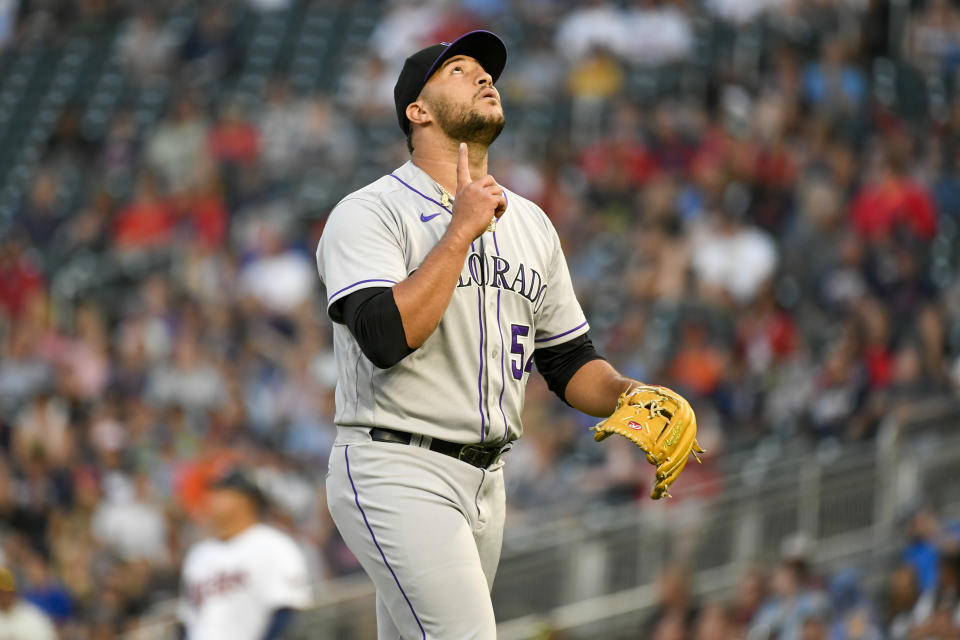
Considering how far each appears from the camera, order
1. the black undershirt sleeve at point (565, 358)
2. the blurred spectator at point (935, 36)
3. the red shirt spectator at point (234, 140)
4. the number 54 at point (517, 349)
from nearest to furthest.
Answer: the number 54 at point (517, 349), the black undershirt sleeve at point (565, 358), the blurred spectator at point (935, 36), the red shirt spectator at point (234, 140)

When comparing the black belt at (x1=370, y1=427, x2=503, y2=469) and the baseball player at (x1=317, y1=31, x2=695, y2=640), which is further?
the black belt at (x1=370, y1=427, x2=503, y2=469)

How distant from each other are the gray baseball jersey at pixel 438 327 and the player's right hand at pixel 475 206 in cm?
20

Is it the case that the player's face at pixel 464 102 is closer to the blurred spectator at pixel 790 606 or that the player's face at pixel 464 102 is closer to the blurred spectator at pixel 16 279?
the blurred spectator at pixel 790 606

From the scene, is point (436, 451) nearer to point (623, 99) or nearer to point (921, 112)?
point (921, 112)

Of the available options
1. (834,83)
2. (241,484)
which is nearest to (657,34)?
(834,83)

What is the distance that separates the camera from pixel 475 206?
11.3 ft

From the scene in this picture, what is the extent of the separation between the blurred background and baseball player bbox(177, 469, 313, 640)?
1.15 meters

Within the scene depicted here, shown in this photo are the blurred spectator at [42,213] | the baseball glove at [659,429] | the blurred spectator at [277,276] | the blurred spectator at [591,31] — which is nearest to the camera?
the baseball glove at [659,429]

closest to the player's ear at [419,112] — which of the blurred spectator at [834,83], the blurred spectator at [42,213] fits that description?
the blurred spectator at [834,83]

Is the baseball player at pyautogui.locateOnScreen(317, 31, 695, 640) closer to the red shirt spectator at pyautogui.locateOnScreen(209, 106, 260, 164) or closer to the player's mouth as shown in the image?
the player's mouth

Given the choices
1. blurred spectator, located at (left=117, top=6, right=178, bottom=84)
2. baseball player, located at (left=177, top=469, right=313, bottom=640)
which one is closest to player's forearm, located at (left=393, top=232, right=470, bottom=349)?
baseball player, located at (left=177, top=469, right=313, bottom=640)

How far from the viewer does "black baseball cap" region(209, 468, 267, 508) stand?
6.21m

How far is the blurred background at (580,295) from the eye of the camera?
8367mm

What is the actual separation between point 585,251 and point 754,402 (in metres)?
2.28
